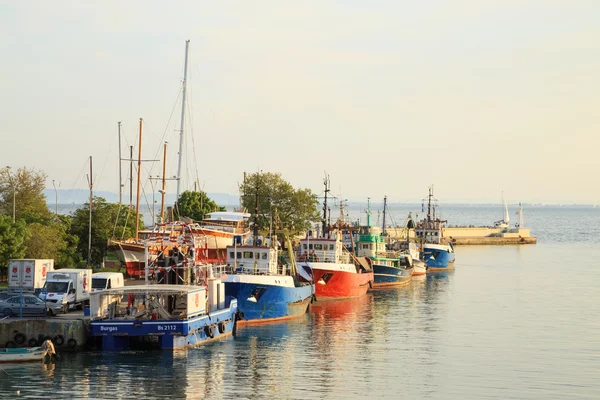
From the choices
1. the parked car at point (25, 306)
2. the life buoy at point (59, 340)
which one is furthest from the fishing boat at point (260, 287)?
the life buoy at point (59, 340)

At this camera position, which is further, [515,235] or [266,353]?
[515,235]

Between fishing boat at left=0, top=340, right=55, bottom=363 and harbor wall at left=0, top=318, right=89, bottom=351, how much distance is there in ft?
5.16

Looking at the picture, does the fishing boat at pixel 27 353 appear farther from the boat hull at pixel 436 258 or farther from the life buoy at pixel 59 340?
the boat hull at pixel 436 258

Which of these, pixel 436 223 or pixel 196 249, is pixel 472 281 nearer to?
pixel 436 223

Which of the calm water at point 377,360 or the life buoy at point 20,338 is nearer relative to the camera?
the calm water at point 377,360

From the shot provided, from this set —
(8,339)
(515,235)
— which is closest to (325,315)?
(8,339)

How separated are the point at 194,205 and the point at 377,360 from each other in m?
67.1

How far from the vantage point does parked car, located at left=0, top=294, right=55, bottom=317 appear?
50.0 m

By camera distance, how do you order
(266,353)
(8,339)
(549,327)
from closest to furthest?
(8,339)
(266,353)
(549,327)

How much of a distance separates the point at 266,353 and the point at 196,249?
344 inches

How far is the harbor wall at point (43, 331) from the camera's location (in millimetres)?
46969

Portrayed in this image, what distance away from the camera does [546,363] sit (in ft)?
162

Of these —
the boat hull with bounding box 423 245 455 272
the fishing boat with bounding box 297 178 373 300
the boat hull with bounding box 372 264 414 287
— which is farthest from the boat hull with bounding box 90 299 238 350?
the boat hull with bounding box 423 245 455 272

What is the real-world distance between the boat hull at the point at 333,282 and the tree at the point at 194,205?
108 feet
